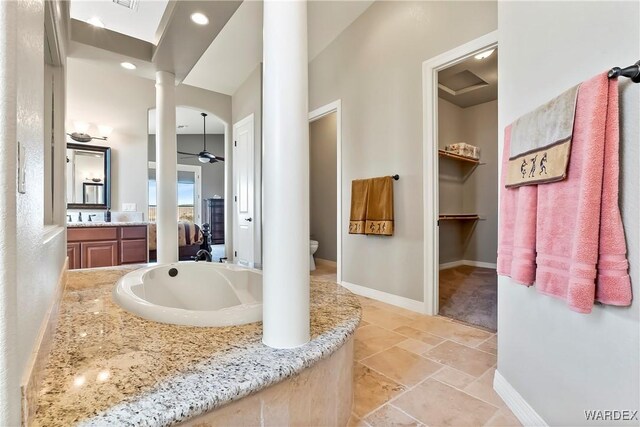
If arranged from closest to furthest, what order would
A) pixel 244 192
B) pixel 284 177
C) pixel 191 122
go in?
1. pixel 284 177
2. pixel 244 192
3. pixel 191 122

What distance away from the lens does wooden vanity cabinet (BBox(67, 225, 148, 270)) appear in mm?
3080

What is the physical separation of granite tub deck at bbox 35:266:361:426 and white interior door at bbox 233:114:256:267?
3027 millimetres

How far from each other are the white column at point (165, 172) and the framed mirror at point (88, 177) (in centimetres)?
145

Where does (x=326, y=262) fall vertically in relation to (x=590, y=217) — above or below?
below

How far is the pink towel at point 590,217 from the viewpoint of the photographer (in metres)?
0.82

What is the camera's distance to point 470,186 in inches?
187

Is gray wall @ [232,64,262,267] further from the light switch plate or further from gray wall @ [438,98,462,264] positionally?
the light switch plate

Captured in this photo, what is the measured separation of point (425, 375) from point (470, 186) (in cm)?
391

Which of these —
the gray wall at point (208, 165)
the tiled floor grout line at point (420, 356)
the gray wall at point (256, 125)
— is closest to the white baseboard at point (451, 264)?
the tiled floor grout line at point (420, 356)

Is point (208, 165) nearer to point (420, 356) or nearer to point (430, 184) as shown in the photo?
point (430, 184)

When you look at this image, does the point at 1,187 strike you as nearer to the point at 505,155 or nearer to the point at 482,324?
the point at 505,155

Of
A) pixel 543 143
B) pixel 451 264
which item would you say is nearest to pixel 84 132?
pixel 543 143

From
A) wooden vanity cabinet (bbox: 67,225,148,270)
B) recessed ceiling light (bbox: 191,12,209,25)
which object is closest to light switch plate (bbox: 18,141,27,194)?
recessed ceiling light (bbox: 191,12,209,25)

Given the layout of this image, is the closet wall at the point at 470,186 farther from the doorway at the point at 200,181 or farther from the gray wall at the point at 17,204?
the doorway at the point at 200,181
